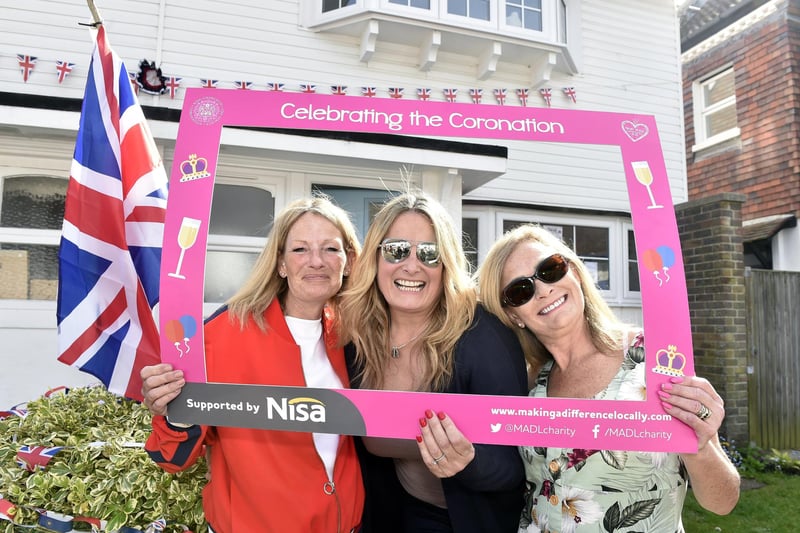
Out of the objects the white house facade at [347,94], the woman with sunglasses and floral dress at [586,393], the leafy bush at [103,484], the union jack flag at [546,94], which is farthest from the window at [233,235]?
the union jack flag at [546,94]

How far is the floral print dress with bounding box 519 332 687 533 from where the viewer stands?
158 centimetres

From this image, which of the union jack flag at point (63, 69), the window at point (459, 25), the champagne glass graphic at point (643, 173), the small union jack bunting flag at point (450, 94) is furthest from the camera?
the small union jack bunting flag at point (450, 94)

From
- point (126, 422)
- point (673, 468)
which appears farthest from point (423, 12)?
point (673, 468)

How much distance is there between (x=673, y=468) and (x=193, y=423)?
161 cm

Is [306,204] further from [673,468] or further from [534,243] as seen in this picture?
[673,468]

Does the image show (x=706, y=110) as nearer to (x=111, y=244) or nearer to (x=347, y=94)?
(x=347, y=94)

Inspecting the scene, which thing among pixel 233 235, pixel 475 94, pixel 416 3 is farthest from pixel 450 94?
pixel 233 235

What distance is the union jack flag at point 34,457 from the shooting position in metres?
2.32

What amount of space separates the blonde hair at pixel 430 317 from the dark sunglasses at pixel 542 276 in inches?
7.7

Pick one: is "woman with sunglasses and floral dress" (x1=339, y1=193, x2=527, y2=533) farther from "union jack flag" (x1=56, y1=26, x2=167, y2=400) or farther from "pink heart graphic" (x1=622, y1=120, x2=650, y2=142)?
"union jack flag" (x1=56, y1=26, x2=167, y2=400)

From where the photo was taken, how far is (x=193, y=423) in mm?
1580

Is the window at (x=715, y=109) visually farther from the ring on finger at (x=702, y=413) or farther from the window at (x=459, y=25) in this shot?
the ring on finger at (x=702, y=413)

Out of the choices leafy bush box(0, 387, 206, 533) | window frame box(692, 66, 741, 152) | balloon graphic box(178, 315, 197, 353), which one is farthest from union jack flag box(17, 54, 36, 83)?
window frame box(692, 66, 741, 152)

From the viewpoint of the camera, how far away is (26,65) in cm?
518
